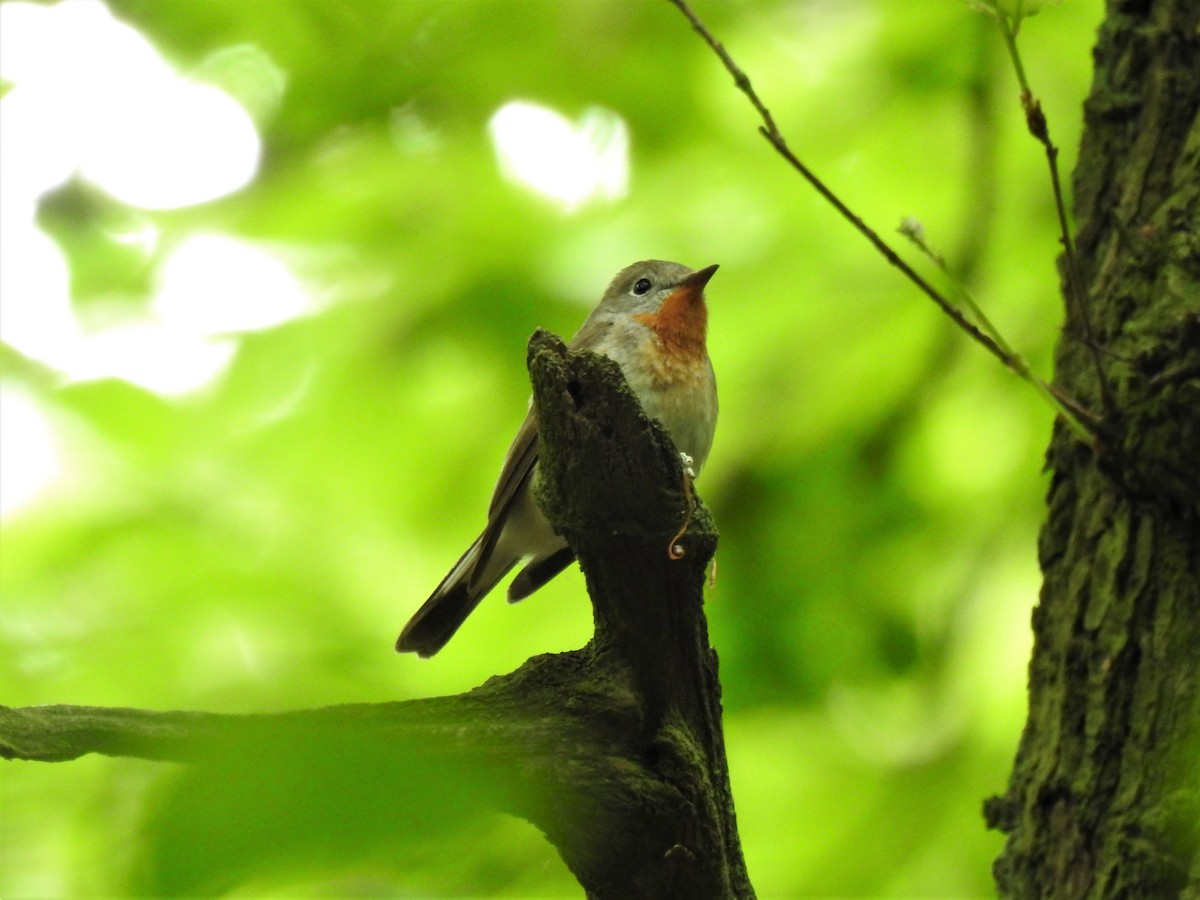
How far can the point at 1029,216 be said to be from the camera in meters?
3.70

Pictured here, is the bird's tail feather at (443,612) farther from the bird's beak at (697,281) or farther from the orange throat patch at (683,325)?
the bird's beak at (697,281)

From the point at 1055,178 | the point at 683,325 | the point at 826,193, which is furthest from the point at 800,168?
the point at 683,325

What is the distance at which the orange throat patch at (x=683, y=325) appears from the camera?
428 centimetres

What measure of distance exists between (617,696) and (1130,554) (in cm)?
138

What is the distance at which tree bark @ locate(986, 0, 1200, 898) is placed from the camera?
272cm

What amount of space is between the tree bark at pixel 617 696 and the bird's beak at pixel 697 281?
1.61m

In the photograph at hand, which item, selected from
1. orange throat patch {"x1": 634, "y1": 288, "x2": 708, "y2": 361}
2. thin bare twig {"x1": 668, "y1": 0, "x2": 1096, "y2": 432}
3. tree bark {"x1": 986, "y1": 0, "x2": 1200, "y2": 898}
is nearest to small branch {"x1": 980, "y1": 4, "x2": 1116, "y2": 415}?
tree bark {"x1": 986, "y1": 0, "x2": 1200, "y2": 898}

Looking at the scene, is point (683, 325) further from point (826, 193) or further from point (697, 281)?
point (826, 193)

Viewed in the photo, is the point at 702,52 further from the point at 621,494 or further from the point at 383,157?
the point at 621,494

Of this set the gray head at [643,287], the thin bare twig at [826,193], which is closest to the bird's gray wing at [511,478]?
the gray head at [643,287]

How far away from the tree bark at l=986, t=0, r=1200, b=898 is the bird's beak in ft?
3.60

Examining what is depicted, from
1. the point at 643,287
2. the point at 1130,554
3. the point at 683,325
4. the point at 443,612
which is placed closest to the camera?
the point at 1130,554

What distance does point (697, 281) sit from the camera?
4125 millimetres

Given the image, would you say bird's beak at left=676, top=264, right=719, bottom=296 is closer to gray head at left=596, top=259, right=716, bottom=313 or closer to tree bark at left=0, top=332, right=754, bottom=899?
gray head at left=596, top=259, right=716, bottom=313
